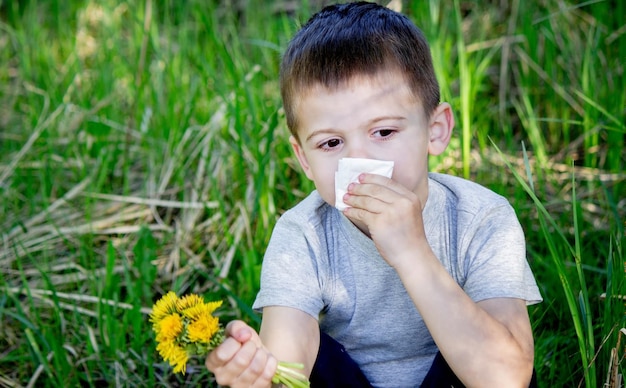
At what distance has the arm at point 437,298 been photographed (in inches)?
54.3

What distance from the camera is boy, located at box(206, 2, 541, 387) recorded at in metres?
1.39

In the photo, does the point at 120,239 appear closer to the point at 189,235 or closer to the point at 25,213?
the point at 189,235

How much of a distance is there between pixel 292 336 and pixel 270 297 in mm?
92

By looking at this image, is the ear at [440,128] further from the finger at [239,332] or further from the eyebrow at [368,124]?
the finger at [239,332]

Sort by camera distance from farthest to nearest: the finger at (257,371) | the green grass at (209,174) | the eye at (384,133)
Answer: the green grass at (209,174) → the eye at (384,133) → the finger at (257,371)

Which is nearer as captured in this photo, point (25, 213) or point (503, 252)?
point (503, 252)

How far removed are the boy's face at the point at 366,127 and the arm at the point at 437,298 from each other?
0.08 meters

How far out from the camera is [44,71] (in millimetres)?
3326

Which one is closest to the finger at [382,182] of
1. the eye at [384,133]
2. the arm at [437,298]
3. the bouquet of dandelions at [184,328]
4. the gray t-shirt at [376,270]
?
the arm at [437,298]

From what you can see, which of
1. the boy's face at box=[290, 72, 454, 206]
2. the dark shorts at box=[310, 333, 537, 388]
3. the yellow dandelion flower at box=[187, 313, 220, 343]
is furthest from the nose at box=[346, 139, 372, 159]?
the yellow dandelion flower at box=[187, 313, 220, 343]

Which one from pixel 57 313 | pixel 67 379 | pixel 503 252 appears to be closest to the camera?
pixel 503 252

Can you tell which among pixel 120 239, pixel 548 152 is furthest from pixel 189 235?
pixel 548 152

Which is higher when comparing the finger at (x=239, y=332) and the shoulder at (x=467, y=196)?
the shoulder at (x=467, y=196)

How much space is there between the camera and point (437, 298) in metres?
1.38
